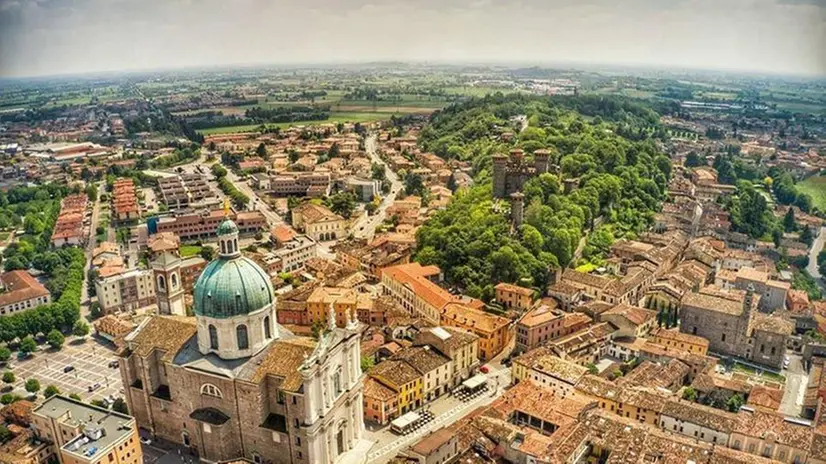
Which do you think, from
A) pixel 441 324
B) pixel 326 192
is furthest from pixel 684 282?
pixel 326 192

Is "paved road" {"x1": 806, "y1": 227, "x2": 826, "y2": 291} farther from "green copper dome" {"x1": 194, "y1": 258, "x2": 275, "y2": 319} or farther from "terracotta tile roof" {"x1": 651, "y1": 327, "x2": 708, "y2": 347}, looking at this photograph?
"green copper dome" {"x1": 194, "y1": 258, "x2": 275, "y2": 319}

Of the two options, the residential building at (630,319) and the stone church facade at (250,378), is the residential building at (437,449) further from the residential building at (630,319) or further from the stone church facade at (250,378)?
the residential building at (630,319)

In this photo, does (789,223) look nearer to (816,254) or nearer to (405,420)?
(816,254)

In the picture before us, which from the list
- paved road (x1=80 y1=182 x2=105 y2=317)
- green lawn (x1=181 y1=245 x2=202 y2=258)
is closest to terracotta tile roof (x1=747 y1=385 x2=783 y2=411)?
paved road (x1=80 y1=182 x2=105 y2=317)

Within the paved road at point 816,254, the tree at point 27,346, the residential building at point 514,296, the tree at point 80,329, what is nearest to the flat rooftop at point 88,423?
the tree at point 27,346

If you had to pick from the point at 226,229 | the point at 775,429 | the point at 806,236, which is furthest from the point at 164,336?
the point at 806,236

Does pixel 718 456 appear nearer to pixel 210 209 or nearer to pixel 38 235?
pixel 210 209
